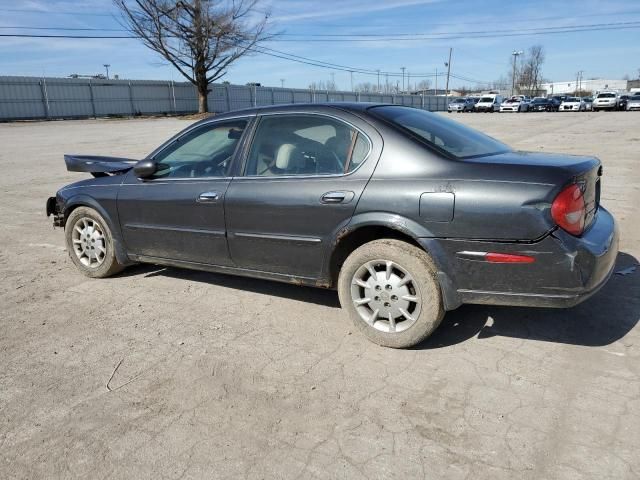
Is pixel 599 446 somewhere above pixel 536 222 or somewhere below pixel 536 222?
below

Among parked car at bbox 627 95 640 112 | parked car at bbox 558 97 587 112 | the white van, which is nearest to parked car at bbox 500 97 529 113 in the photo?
the white van

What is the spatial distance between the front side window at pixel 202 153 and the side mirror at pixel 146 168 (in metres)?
0.06

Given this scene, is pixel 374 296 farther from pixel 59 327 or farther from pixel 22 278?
pixel 22 278

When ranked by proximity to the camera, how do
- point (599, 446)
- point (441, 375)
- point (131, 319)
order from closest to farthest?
1. point (599, 446)
2. point (441, 375)
3. point (131, 319)

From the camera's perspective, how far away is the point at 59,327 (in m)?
4.10

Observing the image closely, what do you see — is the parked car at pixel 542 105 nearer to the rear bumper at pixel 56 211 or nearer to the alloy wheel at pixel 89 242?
the rear bumper at pixel 56 211

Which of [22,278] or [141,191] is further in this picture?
[22,278]

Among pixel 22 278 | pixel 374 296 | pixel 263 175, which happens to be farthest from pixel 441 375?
pixel 22 278

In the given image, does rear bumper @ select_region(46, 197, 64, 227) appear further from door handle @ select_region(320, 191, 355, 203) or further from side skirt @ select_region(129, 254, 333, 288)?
door handle @ select_region(320, 191, 355, 203)

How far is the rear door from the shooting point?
11.9 ft

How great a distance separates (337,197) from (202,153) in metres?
1.48

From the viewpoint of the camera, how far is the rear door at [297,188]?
3621mm

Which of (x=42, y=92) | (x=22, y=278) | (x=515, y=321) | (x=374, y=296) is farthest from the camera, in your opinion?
(x=42, y=92)

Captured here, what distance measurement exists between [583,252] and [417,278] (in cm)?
97
